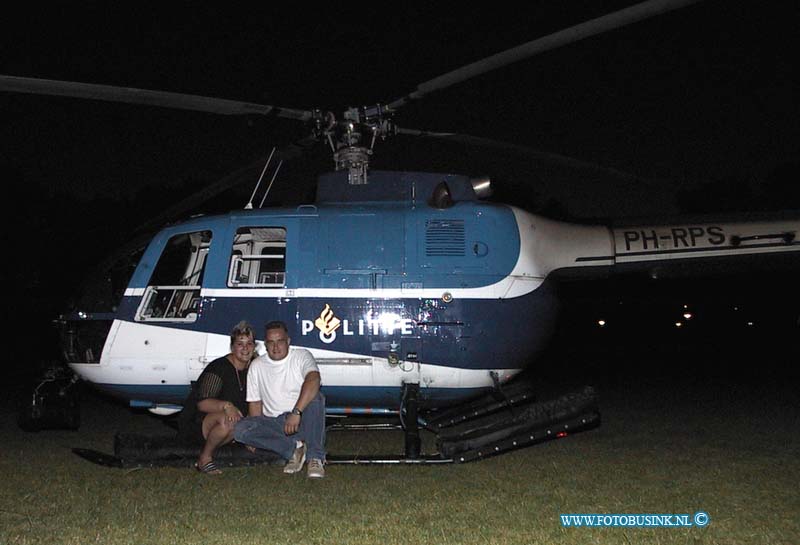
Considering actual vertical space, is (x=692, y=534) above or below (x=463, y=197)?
below

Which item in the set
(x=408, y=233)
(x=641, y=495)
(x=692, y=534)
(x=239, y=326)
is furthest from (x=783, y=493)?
(x=239, y=326)

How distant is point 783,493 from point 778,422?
146 inches

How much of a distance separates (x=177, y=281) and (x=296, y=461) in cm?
251

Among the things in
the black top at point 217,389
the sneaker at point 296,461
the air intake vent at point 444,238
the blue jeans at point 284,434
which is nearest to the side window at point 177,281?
the black top at point 217,389

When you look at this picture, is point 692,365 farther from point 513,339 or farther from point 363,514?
point 363,514

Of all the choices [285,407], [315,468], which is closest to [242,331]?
[285,407]

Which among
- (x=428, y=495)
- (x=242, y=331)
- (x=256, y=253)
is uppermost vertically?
(x=256, y=253)

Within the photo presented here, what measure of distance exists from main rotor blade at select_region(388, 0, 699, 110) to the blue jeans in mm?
2851

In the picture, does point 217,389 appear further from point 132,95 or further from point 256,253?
point 132,95

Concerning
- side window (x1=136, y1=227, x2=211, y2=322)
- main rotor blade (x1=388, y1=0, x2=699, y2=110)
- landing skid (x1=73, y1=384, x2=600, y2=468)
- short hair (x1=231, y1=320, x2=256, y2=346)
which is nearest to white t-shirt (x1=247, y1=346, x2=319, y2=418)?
short hair (x1=231, y1=320, x2=256, y2=346)

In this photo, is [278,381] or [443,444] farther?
[443,444]

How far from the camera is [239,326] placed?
6422mm

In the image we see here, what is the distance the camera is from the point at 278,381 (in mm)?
6152

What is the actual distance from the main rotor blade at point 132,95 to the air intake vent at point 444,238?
1.76 meters
